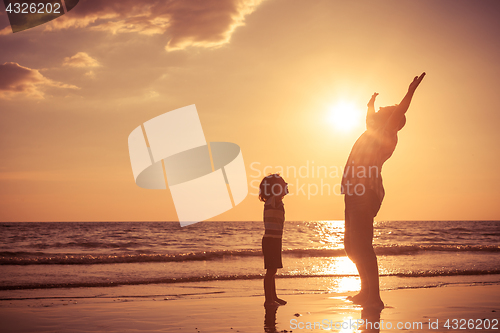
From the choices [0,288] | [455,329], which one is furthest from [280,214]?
[0,288]

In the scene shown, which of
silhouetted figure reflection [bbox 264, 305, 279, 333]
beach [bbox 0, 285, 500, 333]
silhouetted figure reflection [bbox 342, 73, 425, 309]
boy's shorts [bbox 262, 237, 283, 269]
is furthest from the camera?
boy's shorts [bbox 262, 237, 283, 269]

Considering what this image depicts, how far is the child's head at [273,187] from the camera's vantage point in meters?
5.71

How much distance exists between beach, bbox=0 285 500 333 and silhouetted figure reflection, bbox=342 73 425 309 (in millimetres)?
529

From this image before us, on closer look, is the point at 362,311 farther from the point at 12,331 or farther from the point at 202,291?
the point at 12,331

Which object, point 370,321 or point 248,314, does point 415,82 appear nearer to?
point 370,321

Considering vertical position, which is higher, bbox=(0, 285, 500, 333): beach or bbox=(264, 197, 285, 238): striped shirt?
bbox=(264, 197, 285, 238): striped shirt

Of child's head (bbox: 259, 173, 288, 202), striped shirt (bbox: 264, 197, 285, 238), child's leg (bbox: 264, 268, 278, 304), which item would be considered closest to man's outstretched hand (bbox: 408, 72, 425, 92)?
child's head (bbox: 259, 173, 288, 202)

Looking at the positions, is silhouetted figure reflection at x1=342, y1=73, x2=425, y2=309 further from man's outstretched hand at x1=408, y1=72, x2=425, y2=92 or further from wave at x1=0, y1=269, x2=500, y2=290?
wave at x1=0, y1=269, x2=500, y2=290

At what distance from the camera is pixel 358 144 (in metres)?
4.91

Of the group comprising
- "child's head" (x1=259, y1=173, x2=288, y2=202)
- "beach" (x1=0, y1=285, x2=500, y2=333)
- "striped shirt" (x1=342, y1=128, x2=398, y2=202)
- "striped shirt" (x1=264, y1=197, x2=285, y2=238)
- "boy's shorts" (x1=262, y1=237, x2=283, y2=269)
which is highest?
"striped shirt" (x1=342, y1=128, x2=398, y2=202)

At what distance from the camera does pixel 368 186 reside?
15.2 ft

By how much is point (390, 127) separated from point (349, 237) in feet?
4.54

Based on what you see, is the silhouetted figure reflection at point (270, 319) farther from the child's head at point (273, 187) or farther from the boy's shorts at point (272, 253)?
the child's head at point (273, 187)

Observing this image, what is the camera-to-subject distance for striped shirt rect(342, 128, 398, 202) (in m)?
4.66
